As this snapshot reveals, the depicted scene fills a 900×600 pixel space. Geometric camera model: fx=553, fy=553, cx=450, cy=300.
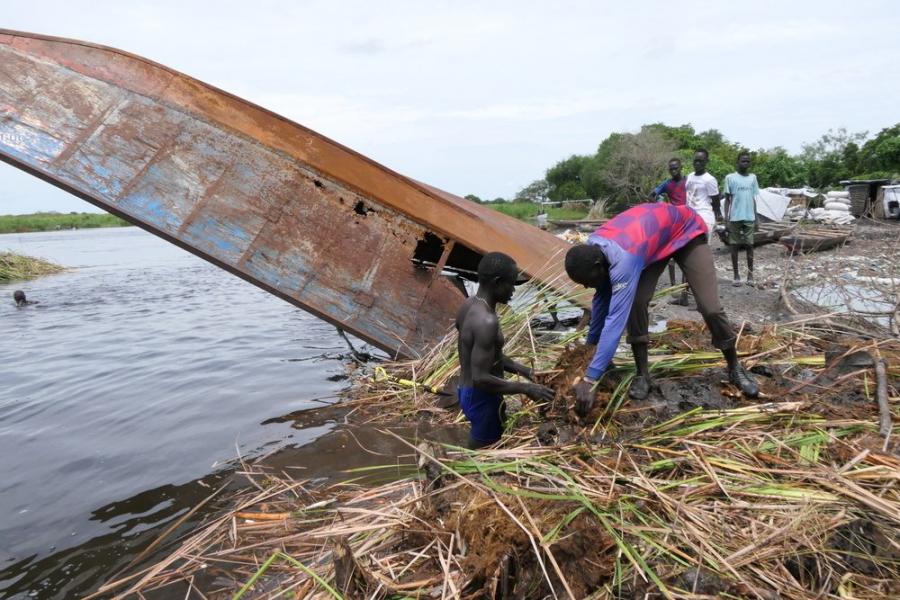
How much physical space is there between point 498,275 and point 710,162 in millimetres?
30625

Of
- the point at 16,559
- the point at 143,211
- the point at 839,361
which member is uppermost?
the point at 143,211

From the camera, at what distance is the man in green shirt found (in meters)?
8.50

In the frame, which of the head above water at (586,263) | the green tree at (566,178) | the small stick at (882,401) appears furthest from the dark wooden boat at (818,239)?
the green tree at (566,178)

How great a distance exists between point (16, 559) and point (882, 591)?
184 inches

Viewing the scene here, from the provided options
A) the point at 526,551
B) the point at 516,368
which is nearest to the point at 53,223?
the point at 516,368

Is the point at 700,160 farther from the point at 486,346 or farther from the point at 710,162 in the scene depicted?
the point at 710,162

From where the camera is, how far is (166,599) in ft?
9.70

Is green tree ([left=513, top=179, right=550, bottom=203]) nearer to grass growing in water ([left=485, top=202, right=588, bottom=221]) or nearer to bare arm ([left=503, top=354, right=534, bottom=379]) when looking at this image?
grass growing in water ([left=485, top=202, right=588, bottom=221])

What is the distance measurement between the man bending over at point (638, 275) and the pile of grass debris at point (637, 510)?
205 millimetres

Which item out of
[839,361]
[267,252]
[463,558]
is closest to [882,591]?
[463,558]

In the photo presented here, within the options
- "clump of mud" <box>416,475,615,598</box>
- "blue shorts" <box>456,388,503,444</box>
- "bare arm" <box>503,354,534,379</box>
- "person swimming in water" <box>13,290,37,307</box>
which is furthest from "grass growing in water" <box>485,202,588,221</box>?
"clump of mud" <box>416,475,615,598</box>

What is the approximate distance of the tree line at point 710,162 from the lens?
1006 inches

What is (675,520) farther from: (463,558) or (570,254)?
(570,254)

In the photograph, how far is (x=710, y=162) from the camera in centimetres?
2970
